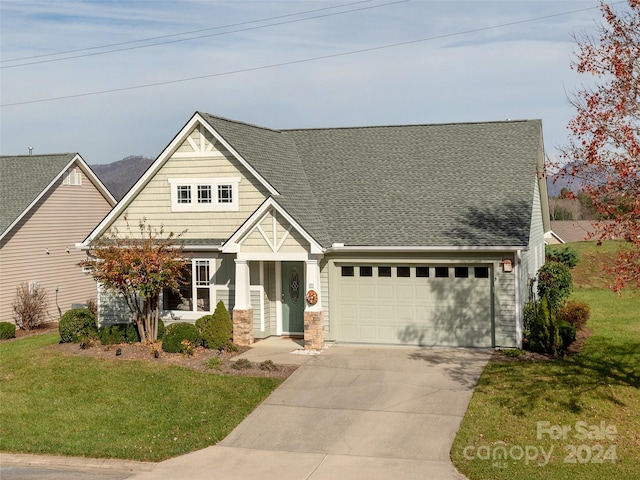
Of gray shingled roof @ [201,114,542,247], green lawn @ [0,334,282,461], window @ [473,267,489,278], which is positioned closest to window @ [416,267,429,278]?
gray shingled roof @ [201,114,542,247]

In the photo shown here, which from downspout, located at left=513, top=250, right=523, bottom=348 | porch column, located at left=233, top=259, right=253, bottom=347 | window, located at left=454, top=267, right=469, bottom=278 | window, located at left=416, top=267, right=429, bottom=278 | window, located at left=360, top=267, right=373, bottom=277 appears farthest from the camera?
window, located at left=360, top=267, right=373, bottom=277

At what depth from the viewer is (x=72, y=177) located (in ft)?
110

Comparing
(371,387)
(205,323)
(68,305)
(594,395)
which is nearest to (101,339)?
(205,323)

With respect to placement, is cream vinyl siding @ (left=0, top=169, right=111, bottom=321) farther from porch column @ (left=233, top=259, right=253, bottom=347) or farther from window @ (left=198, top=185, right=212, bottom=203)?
porch column @ (left=233, top=259, right=253, bottom=347)

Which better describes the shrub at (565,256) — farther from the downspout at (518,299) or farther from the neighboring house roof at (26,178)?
the neighboring house roof at (26,178)

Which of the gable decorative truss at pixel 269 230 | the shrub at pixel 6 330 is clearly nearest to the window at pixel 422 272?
the gable decorative truss at pixel 269 230

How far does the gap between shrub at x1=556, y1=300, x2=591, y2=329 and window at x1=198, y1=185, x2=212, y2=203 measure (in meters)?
11.5

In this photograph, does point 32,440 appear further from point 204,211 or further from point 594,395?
point 594,395

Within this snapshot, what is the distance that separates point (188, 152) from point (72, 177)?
463 inches

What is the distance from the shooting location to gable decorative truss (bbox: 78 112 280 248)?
2303cm

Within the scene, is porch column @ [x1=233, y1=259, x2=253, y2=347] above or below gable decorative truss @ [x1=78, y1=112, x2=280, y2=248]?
below

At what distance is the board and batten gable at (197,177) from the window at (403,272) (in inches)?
182

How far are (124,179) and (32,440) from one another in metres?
82.1

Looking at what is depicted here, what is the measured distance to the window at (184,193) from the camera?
2402 cm
